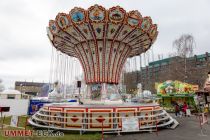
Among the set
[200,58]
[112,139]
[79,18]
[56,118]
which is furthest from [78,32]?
[200,58]

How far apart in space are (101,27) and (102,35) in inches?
42.6

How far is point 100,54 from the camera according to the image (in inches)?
746

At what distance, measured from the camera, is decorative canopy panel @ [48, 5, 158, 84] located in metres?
16.3

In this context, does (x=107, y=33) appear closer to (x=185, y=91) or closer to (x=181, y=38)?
(x=185, y=91)

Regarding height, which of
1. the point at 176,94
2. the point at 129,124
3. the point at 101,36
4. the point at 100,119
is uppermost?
the point at 101,36

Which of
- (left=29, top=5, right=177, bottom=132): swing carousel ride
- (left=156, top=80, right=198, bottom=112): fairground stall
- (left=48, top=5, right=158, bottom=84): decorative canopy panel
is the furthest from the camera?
(left=156, top=80, right=198, bottom=112): fairground stall

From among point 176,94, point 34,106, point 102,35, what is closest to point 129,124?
point 102,35

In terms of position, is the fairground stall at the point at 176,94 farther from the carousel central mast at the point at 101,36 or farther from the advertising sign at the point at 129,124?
the advertising sign at the point at 129,124

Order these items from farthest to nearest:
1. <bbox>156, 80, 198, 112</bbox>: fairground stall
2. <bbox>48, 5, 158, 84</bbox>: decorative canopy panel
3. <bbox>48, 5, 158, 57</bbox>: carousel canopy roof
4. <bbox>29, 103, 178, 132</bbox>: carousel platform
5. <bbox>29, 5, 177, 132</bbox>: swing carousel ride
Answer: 1. <bbox>156, 80, 198, 112</bbox>: fairground stall
2. <bbox>48, 5, 158, 84</bbox>: decorative canopy panel
3. <bbox>48, 5, 158, 57</bbox>: carousel canopy roof
4. <bbox>29, 5, 177, 132</bbox>: swing carousel ride
5. <bbox>29, 103, 178, 132</bbox>: carousel platform

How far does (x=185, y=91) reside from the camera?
29.6 metres

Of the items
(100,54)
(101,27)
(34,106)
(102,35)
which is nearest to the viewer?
(101,27)

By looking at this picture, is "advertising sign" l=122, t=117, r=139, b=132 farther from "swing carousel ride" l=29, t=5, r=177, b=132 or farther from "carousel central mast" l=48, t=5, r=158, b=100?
"carousel central mast" l=48, t=5, r=158, b=100

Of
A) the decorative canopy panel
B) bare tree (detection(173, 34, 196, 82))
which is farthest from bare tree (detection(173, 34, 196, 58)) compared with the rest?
the decorative canopy panel

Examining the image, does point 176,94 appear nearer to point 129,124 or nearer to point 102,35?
point 102,35
